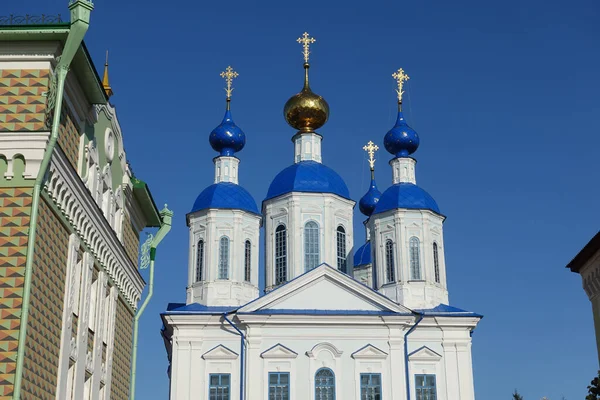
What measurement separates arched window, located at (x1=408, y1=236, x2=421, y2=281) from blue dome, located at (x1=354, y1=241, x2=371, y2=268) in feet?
37.8

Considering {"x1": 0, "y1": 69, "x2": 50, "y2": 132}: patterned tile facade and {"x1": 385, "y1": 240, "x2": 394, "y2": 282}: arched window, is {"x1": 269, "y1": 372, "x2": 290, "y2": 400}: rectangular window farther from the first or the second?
{"x1": 0, "y1": 69, "x2": 50, "y2": 132}: patterned tile facade

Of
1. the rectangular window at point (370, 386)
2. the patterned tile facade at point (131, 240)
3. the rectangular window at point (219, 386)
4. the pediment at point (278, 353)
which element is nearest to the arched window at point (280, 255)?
the pediment at point (278, 353)

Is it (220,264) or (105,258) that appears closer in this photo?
(105,258)

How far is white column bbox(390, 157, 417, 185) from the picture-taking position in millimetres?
31859

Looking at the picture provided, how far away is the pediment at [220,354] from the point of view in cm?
2709

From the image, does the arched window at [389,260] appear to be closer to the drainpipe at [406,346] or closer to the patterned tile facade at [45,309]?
the drainpipe at [406,346]

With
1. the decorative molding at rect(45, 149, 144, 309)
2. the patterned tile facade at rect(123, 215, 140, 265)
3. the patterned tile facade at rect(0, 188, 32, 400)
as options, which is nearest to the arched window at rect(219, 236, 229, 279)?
the patterned tile facade at rect(123, 215, 140, 265)

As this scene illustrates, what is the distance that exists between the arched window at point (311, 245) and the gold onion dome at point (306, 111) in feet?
15.3

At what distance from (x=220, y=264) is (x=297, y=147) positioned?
5910 mm

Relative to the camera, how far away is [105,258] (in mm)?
16422

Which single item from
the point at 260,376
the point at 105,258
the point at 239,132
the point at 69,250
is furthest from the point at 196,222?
the point at 69,250

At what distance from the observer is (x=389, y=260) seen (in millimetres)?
30125

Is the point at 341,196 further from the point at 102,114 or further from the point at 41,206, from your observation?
the point at 41,206

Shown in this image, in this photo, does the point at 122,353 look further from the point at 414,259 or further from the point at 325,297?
the point at 414,259
